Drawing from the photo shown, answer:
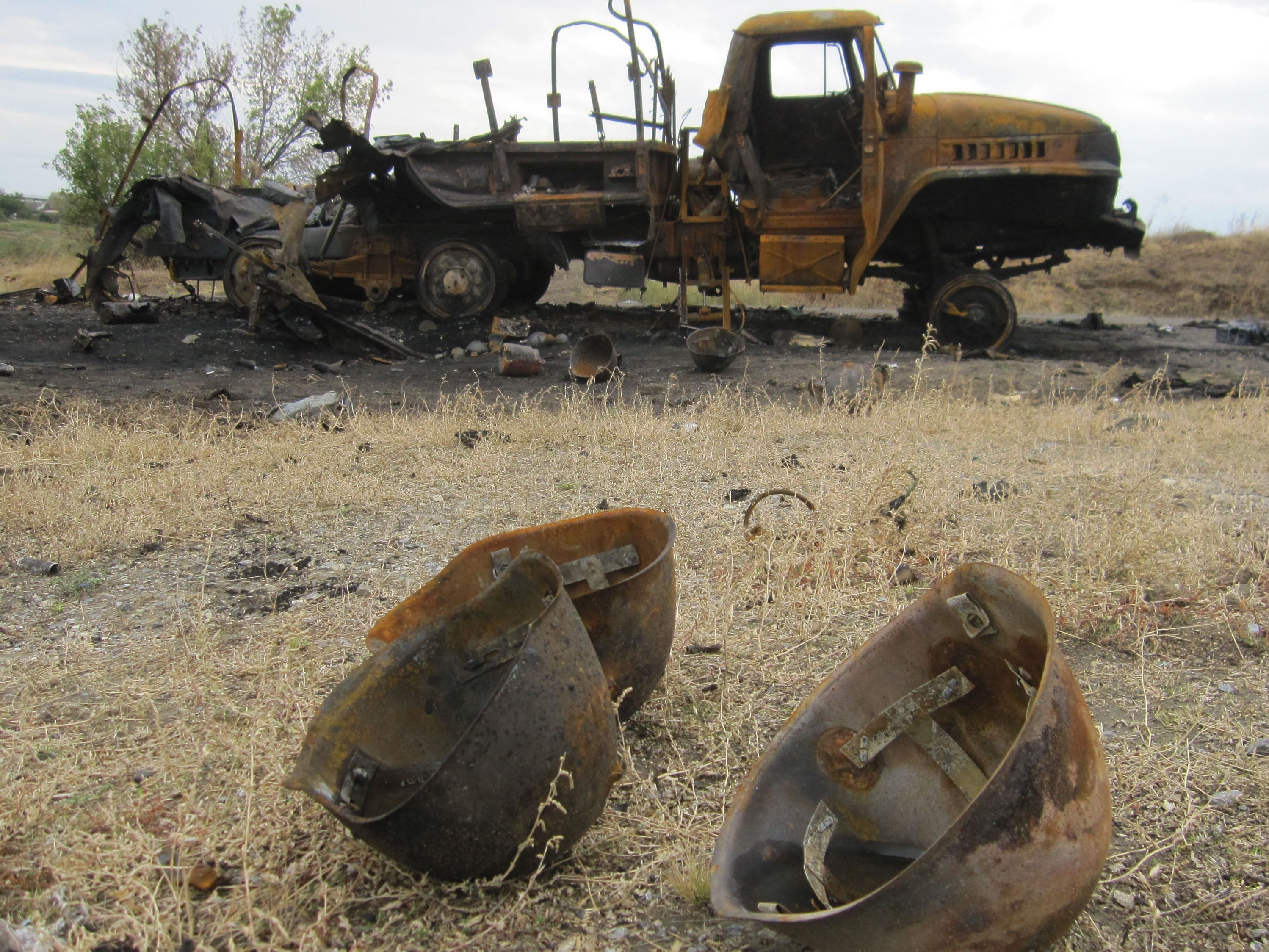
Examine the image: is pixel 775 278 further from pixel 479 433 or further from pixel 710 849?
pixel 710 849

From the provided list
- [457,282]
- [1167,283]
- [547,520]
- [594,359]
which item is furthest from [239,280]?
[1167,283]

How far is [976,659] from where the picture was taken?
202 centimetres

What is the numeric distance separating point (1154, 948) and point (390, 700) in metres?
1.57

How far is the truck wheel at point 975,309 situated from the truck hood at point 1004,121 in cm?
127

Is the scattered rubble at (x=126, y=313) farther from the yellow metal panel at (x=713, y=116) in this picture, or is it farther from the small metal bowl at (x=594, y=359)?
the yellow metal panel at (x=713, y=116)

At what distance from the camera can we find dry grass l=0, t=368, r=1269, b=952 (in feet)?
5.99

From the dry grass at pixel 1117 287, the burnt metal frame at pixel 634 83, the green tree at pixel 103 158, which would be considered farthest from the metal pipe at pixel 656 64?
the green tree at pixel 103 158

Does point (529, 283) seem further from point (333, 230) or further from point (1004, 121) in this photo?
point (1004, 121)

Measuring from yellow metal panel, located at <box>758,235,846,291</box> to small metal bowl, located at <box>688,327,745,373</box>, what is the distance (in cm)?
95

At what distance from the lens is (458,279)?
9516 mm

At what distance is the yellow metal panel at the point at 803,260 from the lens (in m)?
8.53

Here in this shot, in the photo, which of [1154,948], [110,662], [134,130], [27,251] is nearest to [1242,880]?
[1154,948]

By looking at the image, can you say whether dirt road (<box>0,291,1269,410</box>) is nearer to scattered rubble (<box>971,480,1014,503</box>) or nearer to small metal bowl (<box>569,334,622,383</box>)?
small metal bowl (<box>569,334,622,383</box>)

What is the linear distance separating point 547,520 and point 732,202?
18.9ft
